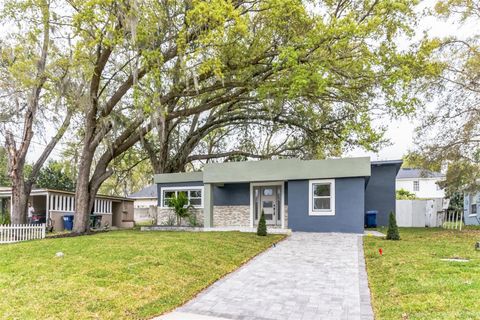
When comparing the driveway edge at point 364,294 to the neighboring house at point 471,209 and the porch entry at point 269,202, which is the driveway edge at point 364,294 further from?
the neighboring house at point 471,209

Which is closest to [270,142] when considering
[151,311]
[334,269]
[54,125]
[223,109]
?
[223,109]

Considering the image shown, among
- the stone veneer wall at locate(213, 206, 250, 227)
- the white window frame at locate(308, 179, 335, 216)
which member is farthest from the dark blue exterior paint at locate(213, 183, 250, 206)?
the white window frame at locate(308, 179, 335, 216)

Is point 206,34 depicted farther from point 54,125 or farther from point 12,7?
point 54,125

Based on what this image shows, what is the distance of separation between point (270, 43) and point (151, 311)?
11030 mm

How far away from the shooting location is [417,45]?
1323 cm

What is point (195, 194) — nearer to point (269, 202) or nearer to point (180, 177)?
point (180, 177)

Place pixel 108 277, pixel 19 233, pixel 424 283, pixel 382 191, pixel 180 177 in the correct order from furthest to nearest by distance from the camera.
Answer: pixel 382 191 → pixel 180 177 → pixel 19 233 → pixel 108 277 → pixel 424 283

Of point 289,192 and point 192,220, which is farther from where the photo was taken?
point 192,220

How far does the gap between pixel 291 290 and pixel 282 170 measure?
346 inches

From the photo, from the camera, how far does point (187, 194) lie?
706 inches

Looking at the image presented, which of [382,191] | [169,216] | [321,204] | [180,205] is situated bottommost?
[169,216]

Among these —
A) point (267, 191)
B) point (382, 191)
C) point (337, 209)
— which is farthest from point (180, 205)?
point (382, 191)

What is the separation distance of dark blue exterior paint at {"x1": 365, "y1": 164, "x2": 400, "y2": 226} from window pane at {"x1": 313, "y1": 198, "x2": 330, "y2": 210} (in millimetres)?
5289

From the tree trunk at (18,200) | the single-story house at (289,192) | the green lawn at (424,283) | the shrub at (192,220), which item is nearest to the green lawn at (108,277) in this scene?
the green lawn at (424,283)
